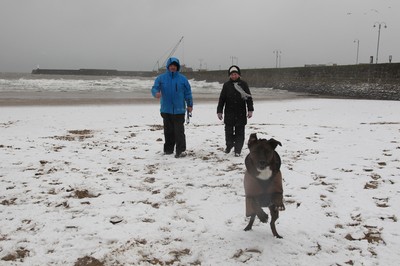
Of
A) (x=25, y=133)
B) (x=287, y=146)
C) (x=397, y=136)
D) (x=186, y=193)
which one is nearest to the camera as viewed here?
(x=186, y=193)

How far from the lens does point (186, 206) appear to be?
14.6 ft

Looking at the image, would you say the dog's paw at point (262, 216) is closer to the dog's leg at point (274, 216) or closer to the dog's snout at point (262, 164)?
the dog's leg at point (274, 216)

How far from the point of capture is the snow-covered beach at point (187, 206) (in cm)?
327

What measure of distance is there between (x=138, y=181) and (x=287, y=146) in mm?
4119

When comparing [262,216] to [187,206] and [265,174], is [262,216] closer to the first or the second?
[265,174]

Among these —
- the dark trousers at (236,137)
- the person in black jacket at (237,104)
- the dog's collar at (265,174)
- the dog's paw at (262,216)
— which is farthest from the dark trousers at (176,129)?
the dog's collar at (265,174)

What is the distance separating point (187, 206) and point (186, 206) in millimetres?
14

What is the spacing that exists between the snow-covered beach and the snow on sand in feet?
0.04

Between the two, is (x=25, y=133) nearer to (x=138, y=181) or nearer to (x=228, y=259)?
(x=138, y=181)

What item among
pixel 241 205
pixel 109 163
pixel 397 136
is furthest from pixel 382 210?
pixel 397 136

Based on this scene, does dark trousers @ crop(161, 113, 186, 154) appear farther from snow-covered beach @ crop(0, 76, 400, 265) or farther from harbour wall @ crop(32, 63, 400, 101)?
harbour wall @ crop(32, 63, 400, 101)

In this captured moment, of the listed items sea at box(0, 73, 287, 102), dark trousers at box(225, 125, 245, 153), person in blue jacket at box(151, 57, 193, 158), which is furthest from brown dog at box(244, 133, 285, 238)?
sea at box(0, 73, 287, 102)

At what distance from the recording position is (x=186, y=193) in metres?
4.95

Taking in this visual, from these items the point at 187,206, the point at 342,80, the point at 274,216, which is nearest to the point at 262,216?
the point at 274,216
